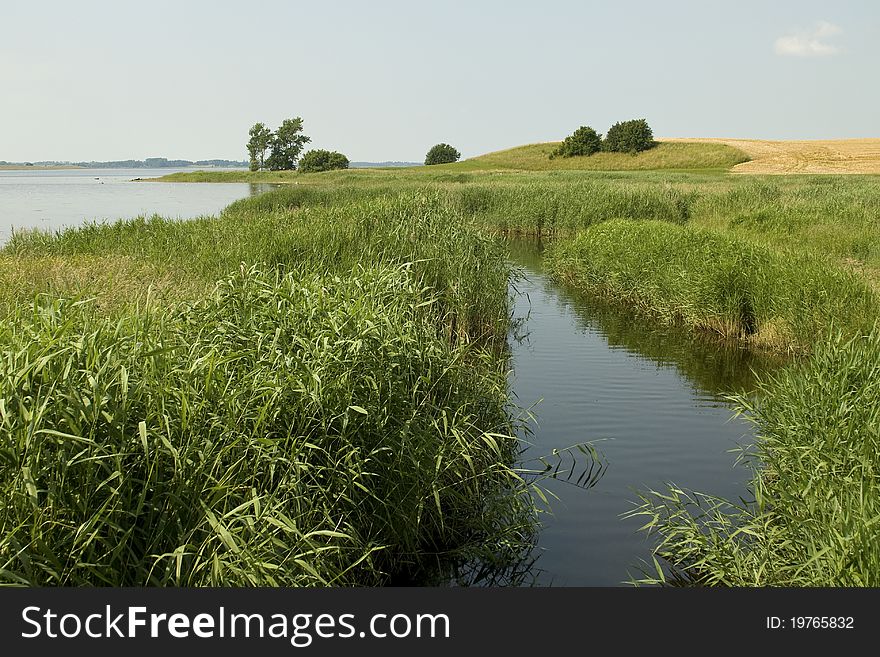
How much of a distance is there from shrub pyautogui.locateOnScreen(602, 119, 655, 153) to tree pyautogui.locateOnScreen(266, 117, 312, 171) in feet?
162

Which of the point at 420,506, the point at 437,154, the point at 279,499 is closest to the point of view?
the point at 279,499

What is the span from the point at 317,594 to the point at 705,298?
1096cm

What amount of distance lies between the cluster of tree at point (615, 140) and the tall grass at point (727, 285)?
200 ft

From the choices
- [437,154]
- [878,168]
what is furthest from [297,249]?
[437,154]

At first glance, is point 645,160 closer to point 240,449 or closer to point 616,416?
point 616,416

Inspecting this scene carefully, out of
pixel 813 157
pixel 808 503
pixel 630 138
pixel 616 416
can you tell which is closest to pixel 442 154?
pixel 630 138

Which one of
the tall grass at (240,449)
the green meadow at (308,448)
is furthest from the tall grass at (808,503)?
the tall grass at (240,449)

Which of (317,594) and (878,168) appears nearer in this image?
(317,594)

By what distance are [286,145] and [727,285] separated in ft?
344

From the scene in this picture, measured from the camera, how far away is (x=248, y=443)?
185 inches

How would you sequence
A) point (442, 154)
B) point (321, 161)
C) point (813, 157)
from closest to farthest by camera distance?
point (813, 157)
point (321, 161)
point (442, 154)

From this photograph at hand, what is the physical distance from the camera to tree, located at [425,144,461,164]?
353ft

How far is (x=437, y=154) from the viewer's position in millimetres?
108062

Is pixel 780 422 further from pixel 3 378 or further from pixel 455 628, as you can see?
pixel 3 378
